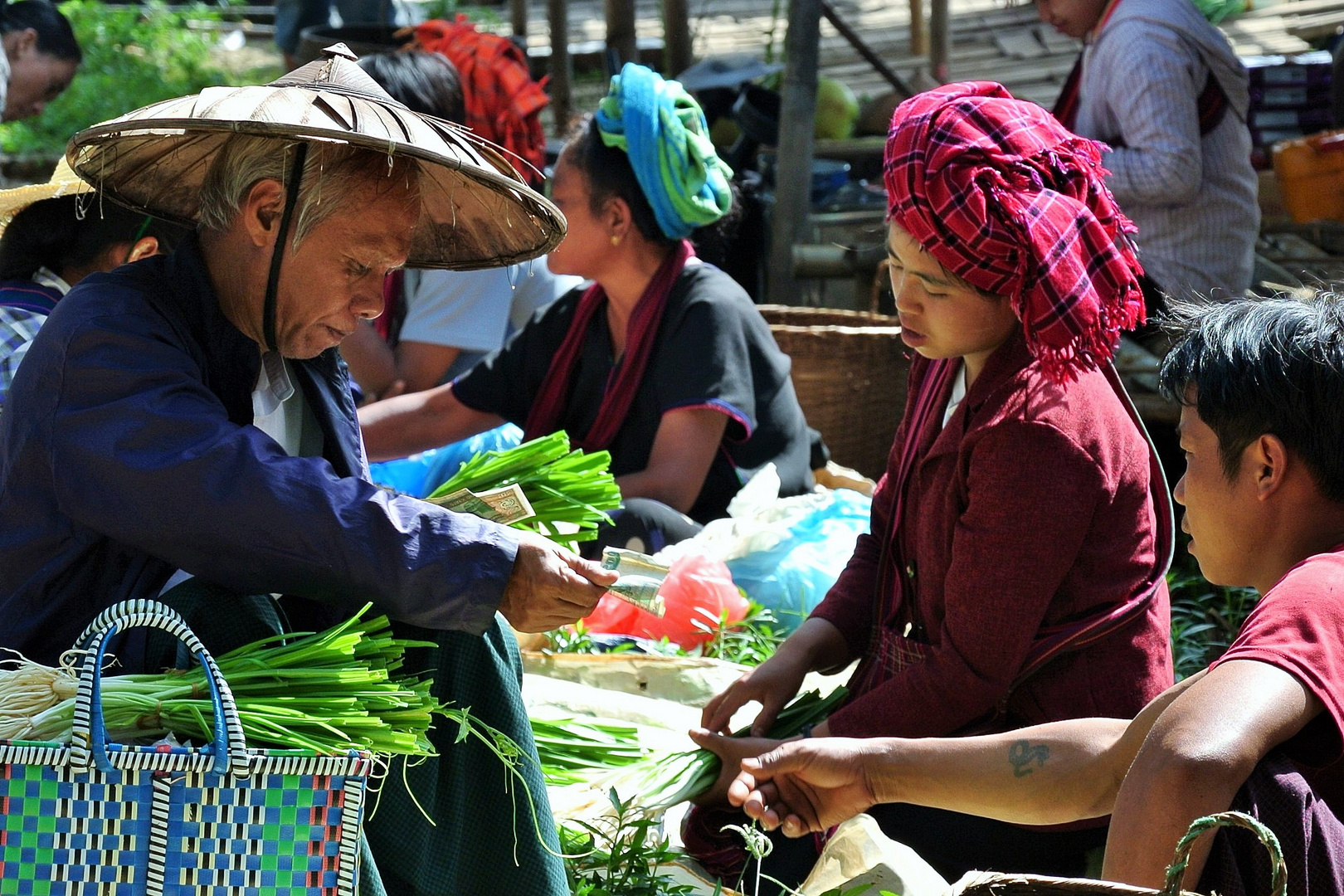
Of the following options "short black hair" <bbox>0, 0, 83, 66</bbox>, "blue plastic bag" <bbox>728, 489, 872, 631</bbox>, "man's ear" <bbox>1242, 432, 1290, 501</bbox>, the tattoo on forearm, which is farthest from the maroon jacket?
"short black hair" <bbox>0, 0, 83, 66</bbox>

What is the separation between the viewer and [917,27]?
10.1 meters

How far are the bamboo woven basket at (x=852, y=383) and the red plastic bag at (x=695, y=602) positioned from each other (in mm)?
1466

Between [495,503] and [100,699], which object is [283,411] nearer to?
[495,503]

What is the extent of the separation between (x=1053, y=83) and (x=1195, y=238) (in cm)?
509

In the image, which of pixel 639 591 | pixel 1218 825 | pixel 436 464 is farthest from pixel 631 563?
pixel 436 464

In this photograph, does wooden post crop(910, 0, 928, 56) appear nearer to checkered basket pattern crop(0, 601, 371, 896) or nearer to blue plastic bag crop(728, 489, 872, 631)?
blue plastic bag crop(728, 489, 872, 631)

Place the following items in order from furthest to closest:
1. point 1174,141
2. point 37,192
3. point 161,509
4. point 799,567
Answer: point 1174,141, point 799,567, point 37,192, point 161,509

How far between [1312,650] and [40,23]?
6.21 metres

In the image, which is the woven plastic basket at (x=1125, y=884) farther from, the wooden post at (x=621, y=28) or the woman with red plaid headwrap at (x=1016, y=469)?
the wooden post at (x=621, y=28)

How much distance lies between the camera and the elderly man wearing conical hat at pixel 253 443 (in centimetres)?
191

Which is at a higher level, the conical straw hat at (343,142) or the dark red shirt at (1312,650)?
the conical straw hat at (343,142)

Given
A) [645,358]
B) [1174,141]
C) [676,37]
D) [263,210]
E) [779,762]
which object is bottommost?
[645,358]

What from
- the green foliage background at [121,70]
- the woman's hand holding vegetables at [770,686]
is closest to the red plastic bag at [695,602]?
the woman's hand holding vegetables at [770,686]

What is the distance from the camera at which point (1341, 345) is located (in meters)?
1.76
